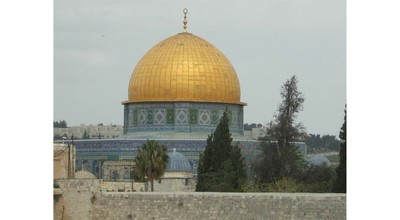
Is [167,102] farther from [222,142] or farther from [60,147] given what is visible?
[60,147]

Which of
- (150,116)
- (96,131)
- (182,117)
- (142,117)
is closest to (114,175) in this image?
(142,117)

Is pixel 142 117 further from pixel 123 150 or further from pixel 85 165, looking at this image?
pixel 85 165

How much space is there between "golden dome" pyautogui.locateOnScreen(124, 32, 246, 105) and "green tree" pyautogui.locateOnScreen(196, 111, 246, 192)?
555 inches

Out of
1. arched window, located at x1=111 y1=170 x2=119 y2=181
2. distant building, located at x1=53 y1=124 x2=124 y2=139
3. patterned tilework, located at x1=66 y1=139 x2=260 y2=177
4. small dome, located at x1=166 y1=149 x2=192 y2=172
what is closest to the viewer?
small dome, located at x1=166 y1=149 x2=192 y2=172

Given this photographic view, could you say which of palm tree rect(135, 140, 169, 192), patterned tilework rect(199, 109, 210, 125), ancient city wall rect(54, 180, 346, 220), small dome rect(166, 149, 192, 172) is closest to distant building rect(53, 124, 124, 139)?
patterned tilework rect(199, 109, 210, 125)

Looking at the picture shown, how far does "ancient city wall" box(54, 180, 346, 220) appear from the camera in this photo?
57.6 feet

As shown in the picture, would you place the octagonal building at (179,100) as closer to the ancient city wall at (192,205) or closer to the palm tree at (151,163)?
the palm tree at (151,163)

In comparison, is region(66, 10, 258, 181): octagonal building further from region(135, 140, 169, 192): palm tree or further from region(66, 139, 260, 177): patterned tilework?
region(135, 140, 169, 192): palm tree

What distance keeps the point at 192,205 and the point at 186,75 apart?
24303 mm

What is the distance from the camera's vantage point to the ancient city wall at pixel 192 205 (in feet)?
57.6

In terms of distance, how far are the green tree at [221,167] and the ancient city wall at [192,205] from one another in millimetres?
5069

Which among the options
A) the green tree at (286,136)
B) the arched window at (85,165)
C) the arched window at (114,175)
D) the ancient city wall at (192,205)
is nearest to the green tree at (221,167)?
the green tree at (286,136)

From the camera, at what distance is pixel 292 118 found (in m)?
27.6
